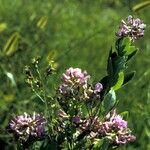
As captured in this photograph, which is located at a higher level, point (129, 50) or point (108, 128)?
point (129, 50)

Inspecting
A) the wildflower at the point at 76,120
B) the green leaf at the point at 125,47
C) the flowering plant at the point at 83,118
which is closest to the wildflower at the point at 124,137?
the flowering plant at the point at 83,118

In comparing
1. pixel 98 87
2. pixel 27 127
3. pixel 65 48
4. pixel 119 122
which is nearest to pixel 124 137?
pixel 119 122

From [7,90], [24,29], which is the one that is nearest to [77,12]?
[24,29]

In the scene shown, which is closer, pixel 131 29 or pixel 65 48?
pixel 131 29

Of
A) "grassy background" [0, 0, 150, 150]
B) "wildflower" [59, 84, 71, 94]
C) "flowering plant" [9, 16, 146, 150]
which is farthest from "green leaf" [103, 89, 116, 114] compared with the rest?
"grassy background" [0, 0, 150, 150]

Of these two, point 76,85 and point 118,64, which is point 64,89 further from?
point 118,64

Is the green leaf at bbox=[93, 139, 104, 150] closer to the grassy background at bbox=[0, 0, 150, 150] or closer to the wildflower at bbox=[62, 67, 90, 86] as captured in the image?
the wildflower at bbox=[62, 67, 90, 86]
